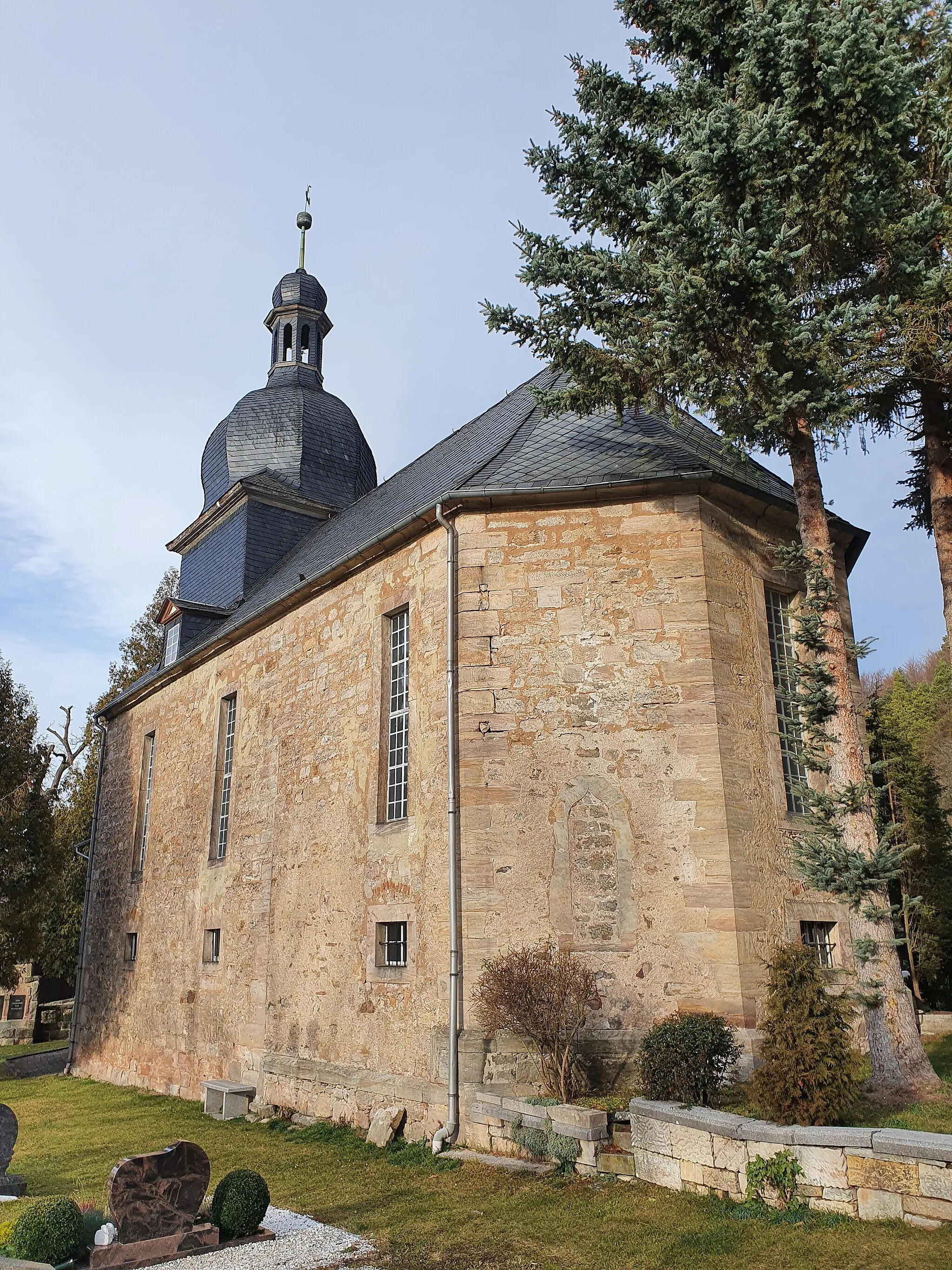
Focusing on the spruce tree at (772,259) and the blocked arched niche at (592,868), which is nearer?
the spruce tree at (772,259)

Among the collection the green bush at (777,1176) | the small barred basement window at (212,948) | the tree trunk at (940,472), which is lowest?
the green bush at (777,1176)

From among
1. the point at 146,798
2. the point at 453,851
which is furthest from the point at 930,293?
the point at 146,798

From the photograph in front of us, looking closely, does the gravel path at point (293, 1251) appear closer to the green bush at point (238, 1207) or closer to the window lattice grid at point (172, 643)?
the green bush at point (238, 1207)

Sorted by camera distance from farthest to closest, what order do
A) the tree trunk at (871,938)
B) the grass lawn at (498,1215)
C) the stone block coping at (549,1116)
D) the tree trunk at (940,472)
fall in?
the tree trunk at (940,472) → the tree trunk at (871,938) → the stone block coping at (549,1116) → the grass lawn at (498,1215)

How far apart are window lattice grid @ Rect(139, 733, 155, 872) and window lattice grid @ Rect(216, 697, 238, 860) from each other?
10.3 feet

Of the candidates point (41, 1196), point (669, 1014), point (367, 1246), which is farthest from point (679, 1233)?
point (41, 1196)

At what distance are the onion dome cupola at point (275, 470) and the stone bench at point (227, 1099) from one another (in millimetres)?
8127

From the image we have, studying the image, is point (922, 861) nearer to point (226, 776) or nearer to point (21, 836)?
point (226, 776)

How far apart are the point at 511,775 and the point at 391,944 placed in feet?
7.80

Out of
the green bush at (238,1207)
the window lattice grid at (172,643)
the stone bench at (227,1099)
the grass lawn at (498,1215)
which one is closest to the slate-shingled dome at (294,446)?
the window lattice grid at (172,643)

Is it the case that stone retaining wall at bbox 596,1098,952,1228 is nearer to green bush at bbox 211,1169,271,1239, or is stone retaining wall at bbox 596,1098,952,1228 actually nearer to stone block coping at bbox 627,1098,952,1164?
stone block coping at bbox 627,1098,952,1164

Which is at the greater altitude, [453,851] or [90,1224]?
[453,851]

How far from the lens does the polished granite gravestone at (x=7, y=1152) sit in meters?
7.32

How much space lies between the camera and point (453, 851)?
9.01 metres
